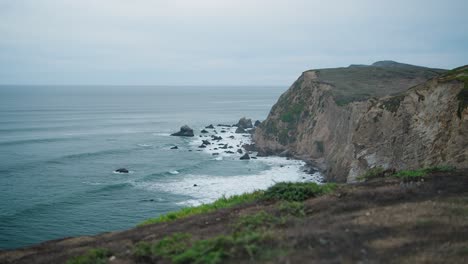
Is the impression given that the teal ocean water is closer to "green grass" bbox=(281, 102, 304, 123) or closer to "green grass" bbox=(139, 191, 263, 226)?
"green grass" bbox=(281, 102, 304, 123)

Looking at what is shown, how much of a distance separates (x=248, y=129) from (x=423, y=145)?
199ft

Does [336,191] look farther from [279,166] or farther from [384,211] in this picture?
[279,166]

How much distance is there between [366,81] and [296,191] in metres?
56.7

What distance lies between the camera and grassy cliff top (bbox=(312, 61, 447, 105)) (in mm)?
57028

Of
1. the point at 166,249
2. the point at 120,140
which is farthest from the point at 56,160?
the point at 166,249

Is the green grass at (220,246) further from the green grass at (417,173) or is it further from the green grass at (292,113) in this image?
the green grass at (292,113)

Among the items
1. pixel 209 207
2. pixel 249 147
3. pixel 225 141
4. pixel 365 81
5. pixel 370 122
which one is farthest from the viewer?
pixel 225 141

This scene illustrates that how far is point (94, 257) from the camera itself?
10.2m

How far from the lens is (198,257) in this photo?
9.20 m

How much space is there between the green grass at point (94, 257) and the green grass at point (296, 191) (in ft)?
20.9

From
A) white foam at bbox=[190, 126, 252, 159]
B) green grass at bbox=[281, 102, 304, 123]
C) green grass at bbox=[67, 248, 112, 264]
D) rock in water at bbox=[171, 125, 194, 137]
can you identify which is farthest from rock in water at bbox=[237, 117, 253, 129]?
green grass at bbox=[67, 248, 112, 264]

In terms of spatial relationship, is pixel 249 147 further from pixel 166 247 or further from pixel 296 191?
pixel 166 247

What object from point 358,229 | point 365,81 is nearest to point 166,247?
Answer: point 358,229

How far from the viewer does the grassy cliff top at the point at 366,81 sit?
5703 cm
